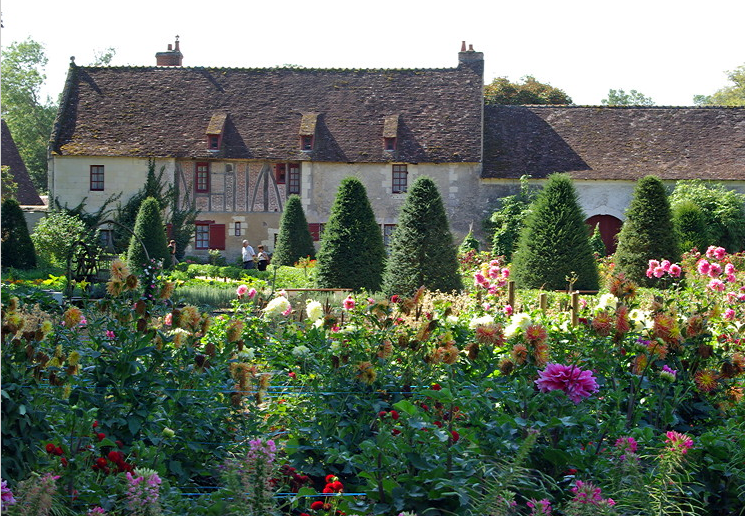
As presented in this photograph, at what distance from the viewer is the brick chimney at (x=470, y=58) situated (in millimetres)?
28172

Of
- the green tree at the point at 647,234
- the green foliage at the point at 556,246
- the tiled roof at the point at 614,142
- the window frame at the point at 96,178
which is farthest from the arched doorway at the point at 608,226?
the window frame at the point at 96,178

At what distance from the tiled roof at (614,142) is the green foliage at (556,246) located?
8.90 m

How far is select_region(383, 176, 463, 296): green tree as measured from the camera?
14.4 metres

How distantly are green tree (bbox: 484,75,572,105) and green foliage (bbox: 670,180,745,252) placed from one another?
47.8 ft

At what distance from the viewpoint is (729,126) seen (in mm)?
27125

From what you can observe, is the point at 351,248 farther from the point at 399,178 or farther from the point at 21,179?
the point at 21,179

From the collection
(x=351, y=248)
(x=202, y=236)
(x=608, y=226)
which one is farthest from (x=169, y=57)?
(x=351, y=248)

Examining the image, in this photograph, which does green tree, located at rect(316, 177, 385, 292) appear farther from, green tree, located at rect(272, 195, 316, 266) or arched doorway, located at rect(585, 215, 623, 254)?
arched doorway, located at rect(585, 215, 623, 254)

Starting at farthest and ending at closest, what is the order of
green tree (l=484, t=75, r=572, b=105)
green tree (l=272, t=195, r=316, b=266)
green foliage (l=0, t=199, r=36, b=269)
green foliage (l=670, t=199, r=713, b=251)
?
1. green tree (l=484, t=75, r=572, b=105)
2. green tree (l=272, t=195, r=316, b=266)
3. green foliage (l=670, t=199, r=713, b=251)
4. green foliage (l=0, t=199, r=36, b=269)

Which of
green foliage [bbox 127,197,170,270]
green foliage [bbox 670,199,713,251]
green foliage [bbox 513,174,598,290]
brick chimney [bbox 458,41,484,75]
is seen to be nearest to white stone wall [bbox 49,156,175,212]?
green foliage [bbox 127,197,170,270]

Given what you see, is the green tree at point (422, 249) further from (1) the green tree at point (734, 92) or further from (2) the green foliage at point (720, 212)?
(1) the green tree at point (734, 92)

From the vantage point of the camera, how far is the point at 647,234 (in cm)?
1777

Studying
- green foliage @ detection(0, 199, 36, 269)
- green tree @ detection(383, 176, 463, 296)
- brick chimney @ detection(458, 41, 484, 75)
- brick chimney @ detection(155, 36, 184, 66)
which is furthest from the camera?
brick chimney @ detection(155, 36, 184, 66)

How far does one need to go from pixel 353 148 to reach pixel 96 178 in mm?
7608
